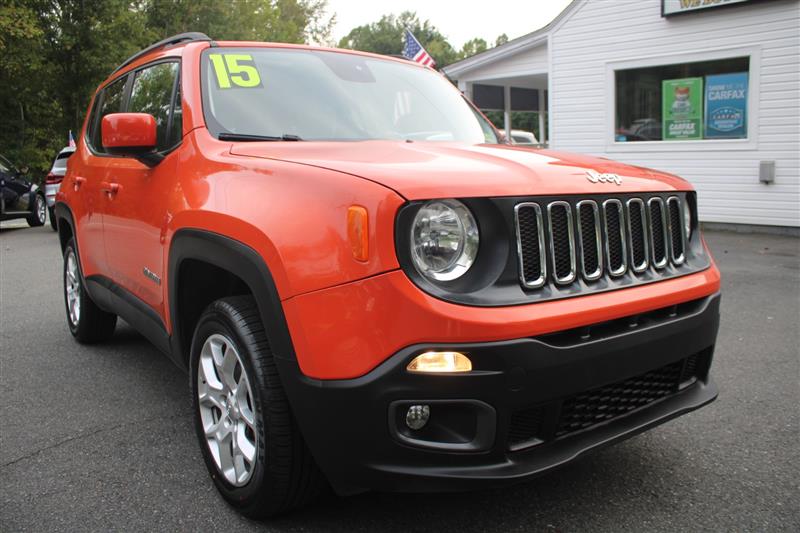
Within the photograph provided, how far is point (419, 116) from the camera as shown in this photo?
12.0 feet

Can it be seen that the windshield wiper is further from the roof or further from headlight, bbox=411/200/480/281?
the roof

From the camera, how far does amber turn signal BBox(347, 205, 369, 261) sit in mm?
2098

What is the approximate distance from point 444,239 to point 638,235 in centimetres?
87

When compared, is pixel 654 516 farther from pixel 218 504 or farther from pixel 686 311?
pixel 218 504

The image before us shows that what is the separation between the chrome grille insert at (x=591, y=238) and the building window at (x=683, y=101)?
1048 cm

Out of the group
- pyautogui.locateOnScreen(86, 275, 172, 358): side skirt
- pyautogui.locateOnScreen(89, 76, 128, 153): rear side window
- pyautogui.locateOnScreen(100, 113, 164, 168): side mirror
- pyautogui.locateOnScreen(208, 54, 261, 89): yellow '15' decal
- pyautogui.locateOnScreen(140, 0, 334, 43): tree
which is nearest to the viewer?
pyautogui.locateOnScreen(100, 113, 164, 168): side mirror

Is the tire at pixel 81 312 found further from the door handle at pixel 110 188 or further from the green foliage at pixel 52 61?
the green foliage at pixel 52 61

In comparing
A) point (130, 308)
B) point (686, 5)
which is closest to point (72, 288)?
point (130, 308)

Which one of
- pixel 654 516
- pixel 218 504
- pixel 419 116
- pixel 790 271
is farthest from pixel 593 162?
pixel 790 271

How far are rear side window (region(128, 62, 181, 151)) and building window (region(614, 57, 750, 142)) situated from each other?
1019 cm

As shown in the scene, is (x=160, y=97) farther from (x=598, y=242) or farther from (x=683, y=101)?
(x=683, y=101)

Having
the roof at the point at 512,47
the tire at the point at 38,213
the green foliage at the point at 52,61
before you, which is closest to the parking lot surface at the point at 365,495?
the roof at the point at 512,47

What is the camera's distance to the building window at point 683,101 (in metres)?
11.6

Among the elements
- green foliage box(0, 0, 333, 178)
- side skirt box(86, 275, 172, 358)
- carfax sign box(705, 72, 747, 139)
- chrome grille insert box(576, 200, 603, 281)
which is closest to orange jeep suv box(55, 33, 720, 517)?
chrome grille insert box(576, 200, 603, 281)
